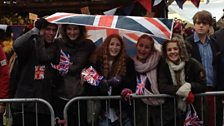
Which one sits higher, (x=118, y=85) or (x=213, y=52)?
(x=213, y=52)

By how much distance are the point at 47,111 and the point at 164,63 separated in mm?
1448

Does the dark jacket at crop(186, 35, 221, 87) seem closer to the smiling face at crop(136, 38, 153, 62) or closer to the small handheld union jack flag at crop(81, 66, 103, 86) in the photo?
the smiling face at crop(136, 38, 153, 62)

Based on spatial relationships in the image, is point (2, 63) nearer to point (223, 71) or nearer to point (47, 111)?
point (47, 111)

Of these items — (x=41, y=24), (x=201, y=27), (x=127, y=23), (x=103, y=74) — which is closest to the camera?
(x=103, y=74)

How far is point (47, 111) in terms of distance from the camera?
614 centimetres

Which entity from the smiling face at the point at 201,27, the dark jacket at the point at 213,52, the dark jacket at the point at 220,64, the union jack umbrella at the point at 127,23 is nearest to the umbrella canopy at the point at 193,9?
the dark jacket at the point at 220,64

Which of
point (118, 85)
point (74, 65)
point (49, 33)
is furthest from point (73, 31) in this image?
point (118, 85)

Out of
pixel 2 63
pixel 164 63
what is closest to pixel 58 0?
pixel 2 63

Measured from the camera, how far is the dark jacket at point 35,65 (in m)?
6.18

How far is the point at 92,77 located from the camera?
6.05 m

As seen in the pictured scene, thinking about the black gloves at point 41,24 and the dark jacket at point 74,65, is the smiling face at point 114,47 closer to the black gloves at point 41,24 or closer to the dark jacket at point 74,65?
the dark jacket at point 74,65

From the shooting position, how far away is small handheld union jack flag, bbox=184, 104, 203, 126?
6.19 m

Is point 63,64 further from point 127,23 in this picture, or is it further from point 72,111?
point 127,23

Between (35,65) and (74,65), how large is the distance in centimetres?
45
